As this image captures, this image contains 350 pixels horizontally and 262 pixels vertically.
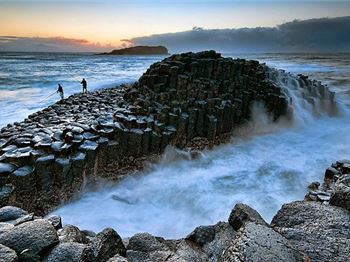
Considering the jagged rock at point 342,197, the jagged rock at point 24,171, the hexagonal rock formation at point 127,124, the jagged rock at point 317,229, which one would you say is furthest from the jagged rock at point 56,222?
the jagged rock at point 342,197

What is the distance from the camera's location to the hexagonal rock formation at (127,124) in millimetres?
5605

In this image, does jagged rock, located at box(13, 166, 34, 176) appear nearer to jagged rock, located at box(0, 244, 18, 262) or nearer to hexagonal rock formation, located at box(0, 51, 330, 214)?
hexagonal rock formation, located at box(0, 51, 330, 214)

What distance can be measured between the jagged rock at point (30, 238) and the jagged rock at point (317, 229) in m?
2.17

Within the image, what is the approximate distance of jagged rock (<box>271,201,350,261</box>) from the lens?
2.77 m

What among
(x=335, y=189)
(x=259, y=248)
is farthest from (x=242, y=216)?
(x=335, y=189)

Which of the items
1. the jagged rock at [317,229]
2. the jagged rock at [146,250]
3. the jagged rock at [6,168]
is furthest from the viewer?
the jagged rock at [6,168]

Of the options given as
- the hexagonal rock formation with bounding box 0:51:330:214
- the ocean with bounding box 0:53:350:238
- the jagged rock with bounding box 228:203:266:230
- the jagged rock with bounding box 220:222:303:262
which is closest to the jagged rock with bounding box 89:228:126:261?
the jagged rock with bounding box 220:222:303:262

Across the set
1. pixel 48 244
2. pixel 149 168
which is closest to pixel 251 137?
pixel 149 168

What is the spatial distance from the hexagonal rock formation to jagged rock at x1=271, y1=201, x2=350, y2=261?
3.91 meters

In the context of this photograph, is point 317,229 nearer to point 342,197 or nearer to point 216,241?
point 342,197

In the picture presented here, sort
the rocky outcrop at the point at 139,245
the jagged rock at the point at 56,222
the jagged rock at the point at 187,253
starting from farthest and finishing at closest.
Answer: the jagged rock at the point at 56,222 < the jagged rock at the point at 187,253 < the rocky outcrop at the point at 139,245

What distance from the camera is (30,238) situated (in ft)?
9.65

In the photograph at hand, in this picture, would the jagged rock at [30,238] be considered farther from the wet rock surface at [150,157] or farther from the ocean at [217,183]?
the ocean at [217,183]

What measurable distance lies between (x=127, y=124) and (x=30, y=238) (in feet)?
14.7
